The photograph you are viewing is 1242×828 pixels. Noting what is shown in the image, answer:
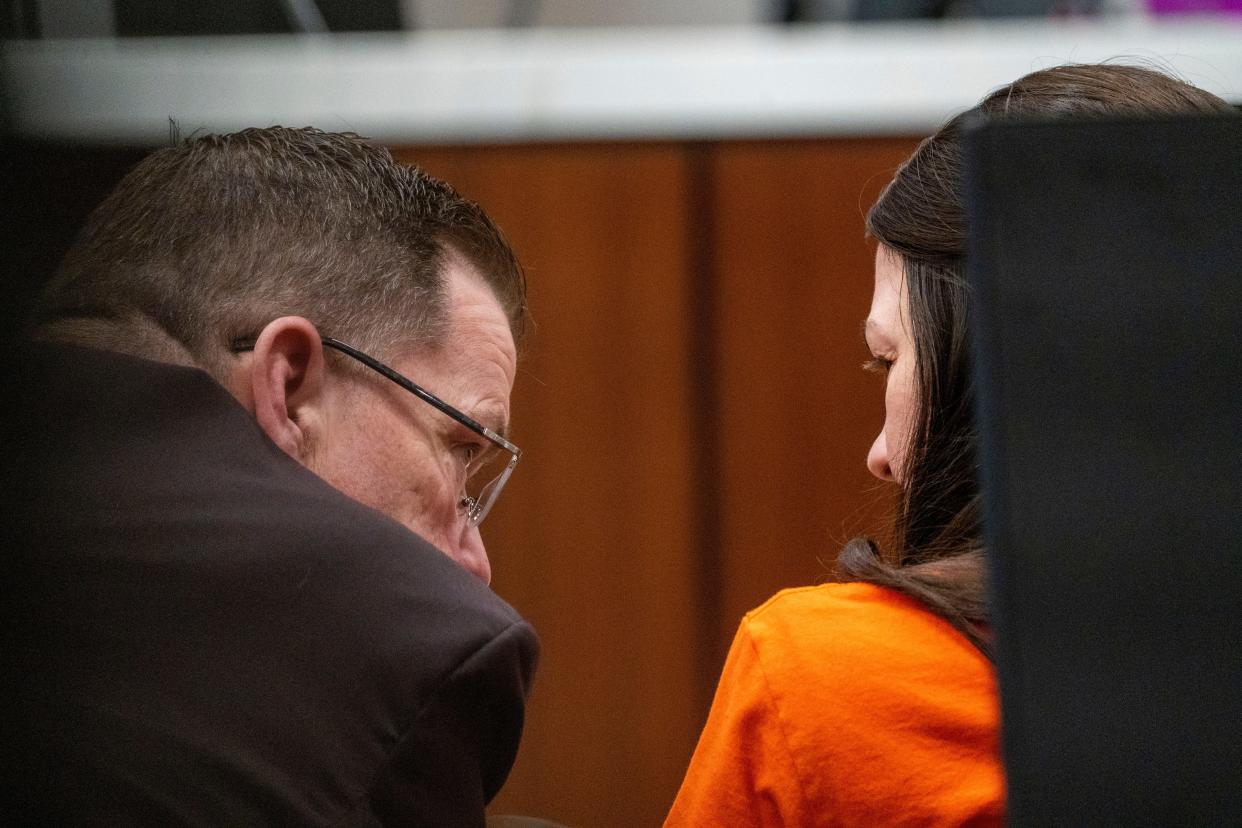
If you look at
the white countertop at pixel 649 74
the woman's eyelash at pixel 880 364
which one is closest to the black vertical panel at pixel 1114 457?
the woman's eyelash at pixel 880 364

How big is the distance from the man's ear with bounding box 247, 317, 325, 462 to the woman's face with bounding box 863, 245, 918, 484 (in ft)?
1.37

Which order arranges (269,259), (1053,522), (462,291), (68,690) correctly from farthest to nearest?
1. (462,291)
2. (269,259)
3. (68,690)
4. (1053,522)

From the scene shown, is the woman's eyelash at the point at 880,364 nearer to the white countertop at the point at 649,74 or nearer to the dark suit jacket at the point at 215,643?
the dark suit jacket at the point at 215,643

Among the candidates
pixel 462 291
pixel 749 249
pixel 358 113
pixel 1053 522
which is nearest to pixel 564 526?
pixel 749 249

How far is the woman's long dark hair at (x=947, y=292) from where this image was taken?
88cm

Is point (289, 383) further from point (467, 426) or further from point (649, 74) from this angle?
point (649, 74)

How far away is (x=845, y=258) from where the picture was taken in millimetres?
2570

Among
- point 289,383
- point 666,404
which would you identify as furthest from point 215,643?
point 666,404

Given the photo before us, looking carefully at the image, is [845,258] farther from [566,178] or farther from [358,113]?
[358,113]

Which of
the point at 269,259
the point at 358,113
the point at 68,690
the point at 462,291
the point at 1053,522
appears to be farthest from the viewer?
the point at 358,113

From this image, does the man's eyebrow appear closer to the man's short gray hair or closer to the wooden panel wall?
the man's short gray hair

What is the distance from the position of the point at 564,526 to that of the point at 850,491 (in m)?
0.59

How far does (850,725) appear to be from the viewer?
736 mm

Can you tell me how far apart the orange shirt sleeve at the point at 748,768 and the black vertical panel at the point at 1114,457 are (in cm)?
28
